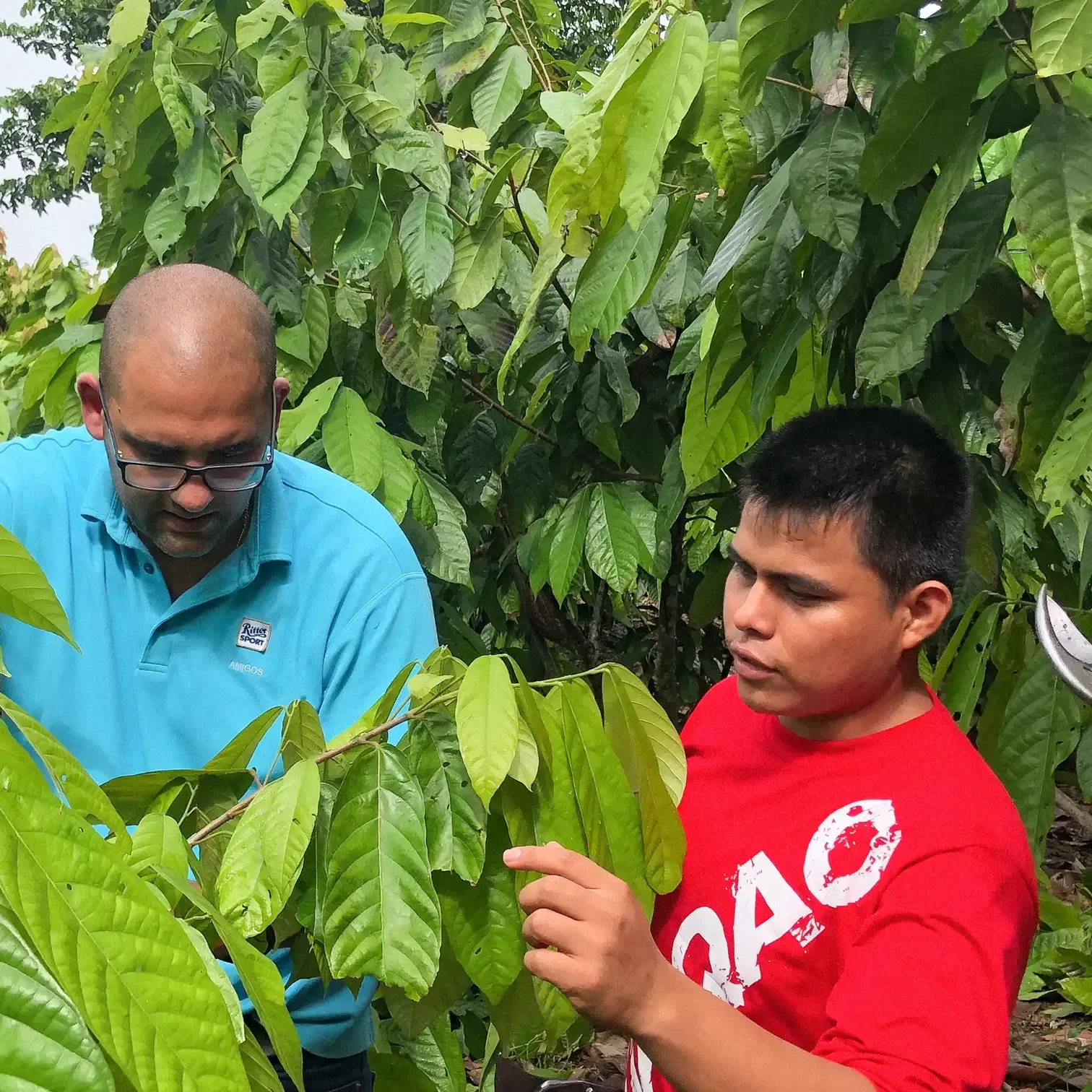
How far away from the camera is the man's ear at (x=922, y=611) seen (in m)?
1.04

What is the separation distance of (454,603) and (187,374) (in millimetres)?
1137

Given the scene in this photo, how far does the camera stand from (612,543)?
1.80 m

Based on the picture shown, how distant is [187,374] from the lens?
3.88 ft

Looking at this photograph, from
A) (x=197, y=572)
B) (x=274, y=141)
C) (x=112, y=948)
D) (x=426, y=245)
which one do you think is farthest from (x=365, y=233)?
(x=112, y=948)

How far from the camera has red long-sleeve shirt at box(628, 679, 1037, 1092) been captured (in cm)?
82

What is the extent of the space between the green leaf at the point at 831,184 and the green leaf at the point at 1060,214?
0.13 metres

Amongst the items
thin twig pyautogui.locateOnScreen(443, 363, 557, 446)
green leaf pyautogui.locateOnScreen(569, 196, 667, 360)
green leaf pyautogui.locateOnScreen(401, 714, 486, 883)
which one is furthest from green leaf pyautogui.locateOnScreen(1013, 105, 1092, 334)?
thin twig pyautogui.locateOnScreen(443, 363, 557, 446)

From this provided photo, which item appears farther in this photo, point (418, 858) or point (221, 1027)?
point (418, 858)

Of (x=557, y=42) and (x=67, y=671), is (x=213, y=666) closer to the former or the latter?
(x=67, y=671)

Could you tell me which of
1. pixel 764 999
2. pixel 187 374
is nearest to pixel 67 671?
pixel 187 374

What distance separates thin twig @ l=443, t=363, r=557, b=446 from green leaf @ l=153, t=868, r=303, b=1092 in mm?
1368

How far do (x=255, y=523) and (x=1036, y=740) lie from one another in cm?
85

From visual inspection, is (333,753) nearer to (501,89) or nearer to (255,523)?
(255,523)

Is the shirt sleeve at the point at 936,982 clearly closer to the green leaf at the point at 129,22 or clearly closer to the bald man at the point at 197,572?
the bald man at the point at 197,572
